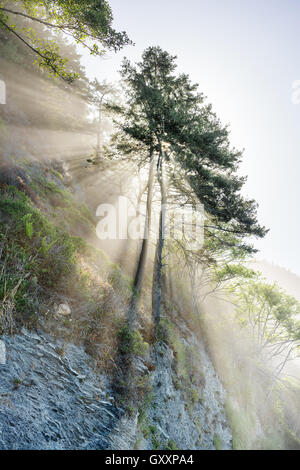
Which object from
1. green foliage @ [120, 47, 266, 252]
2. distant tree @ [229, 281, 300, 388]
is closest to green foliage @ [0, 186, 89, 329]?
green foliage @ [120, 47, 266, 252]

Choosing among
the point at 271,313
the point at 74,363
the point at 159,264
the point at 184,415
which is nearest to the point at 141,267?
the point at 159,264

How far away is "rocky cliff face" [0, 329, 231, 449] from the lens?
2.72 metres

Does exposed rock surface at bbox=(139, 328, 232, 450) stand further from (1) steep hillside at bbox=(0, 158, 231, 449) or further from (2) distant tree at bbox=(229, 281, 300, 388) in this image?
(2) distant tree at bbox=(229, 281, 300, 388)

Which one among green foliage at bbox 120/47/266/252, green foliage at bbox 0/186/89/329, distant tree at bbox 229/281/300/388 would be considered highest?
green foliage at bbox 120/47/266/252

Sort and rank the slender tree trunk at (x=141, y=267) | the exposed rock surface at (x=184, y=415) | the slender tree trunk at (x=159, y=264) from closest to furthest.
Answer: the exposed rock surface at (x=184, y=415) < the slender tree trunk at (x=141, y=267) < the slender tree trunk at (x=159, y=264)

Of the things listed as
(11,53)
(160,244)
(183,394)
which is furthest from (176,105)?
(11,53)

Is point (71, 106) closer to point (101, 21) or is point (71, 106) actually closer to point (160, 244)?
point (101, 21)

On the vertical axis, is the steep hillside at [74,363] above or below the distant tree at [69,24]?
below

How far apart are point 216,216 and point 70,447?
9.76 m

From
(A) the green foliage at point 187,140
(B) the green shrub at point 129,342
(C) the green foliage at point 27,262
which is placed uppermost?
(A) the green foliage at point 187,140

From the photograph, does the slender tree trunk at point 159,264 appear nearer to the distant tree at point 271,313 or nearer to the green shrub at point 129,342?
the green shrub at point 129,342

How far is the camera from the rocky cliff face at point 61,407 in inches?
107

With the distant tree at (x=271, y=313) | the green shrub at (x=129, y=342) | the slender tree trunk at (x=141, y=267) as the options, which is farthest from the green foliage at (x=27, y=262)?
the distant tree at (x=271, y=313)

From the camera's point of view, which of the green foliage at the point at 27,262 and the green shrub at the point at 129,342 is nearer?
the green foliage at the point at 27,262
